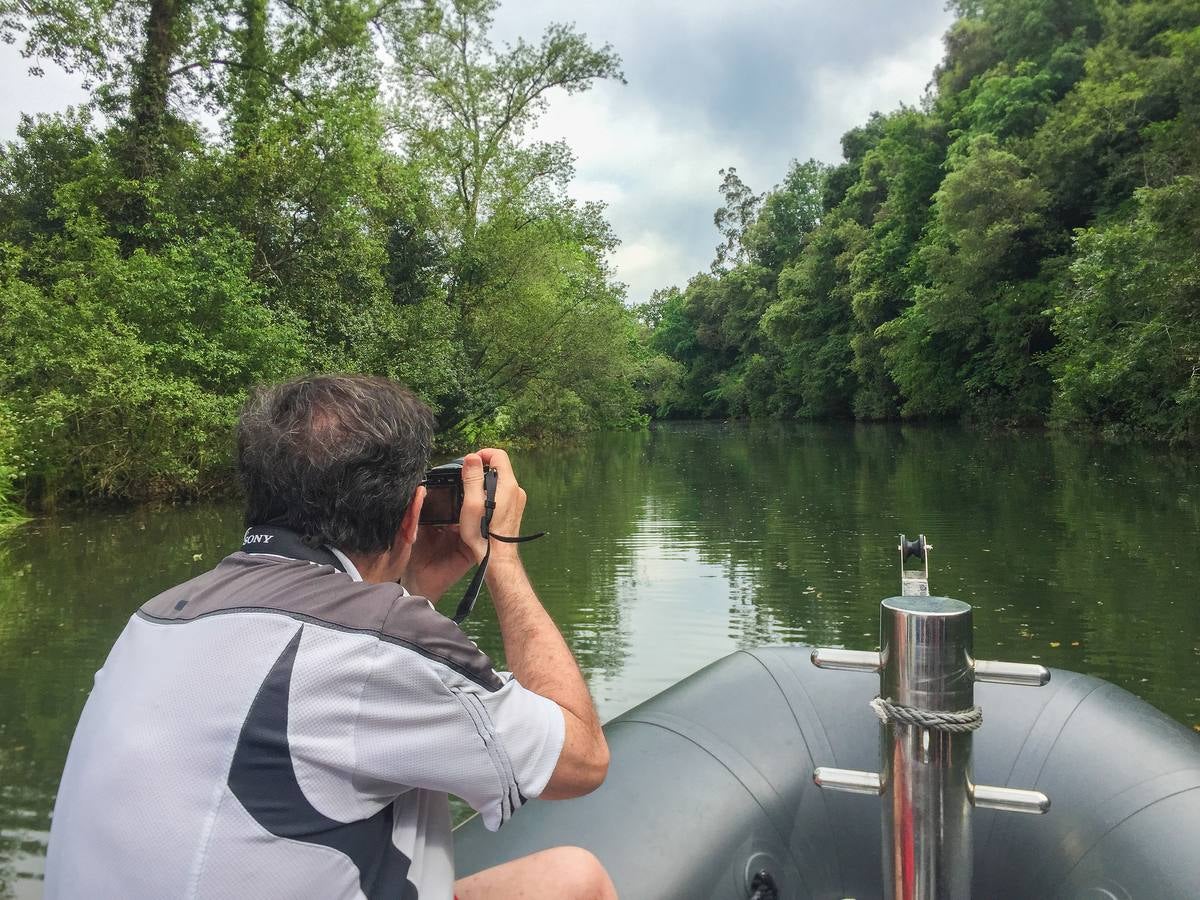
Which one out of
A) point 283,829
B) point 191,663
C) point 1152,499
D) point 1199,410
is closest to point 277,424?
point 191,663

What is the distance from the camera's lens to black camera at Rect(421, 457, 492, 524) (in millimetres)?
1353

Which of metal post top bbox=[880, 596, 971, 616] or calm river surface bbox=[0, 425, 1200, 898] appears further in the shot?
calm river surface bbox=[0, 425, 1200, 898]

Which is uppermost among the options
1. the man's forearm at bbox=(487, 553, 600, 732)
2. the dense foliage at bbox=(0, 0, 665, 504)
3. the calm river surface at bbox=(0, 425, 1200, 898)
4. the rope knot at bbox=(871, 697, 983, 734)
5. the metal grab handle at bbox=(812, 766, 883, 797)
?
the dense foliage at bbox=(0, 0, 665, 504)

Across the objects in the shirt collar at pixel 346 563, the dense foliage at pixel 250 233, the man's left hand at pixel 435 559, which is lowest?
the man's left hand at pixel 435 559

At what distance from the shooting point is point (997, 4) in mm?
24688

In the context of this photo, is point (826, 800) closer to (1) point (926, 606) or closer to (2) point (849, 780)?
(2) point (849, 780)

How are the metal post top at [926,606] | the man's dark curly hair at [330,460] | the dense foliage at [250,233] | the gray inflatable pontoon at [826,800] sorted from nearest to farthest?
the man's dark curly hair at [330,460] < the metal post top at [926,606] < the gray inflatable pontoon at [826,800] < the dense foliage at [250,233]

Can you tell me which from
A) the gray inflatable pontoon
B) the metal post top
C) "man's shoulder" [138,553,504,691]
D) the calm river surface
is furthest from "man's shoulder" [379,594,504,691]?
the calm river surface

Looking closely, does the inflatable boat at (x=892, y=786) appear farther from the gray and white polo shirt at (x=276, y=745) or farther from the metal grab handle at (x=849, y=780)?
the gray and white polo shirt at (x=276, y=745)

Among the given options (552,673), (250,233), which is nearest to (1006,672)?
(552,673)

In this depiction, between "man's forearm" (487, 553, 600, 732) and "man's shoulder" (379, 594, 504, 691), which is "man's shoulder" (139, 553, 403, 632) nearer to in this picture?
"man's shoulder" (379, 594, 504, 691)

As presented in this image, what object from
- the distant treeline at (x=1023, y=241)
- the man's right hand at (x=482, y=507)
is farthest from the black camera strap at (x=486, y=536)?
the distant treeline at (x=1023, y=241)

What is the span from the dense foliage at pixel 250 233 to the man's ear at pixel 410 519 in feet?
31.5

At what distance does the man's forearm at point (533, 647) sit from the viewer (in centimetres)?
114
